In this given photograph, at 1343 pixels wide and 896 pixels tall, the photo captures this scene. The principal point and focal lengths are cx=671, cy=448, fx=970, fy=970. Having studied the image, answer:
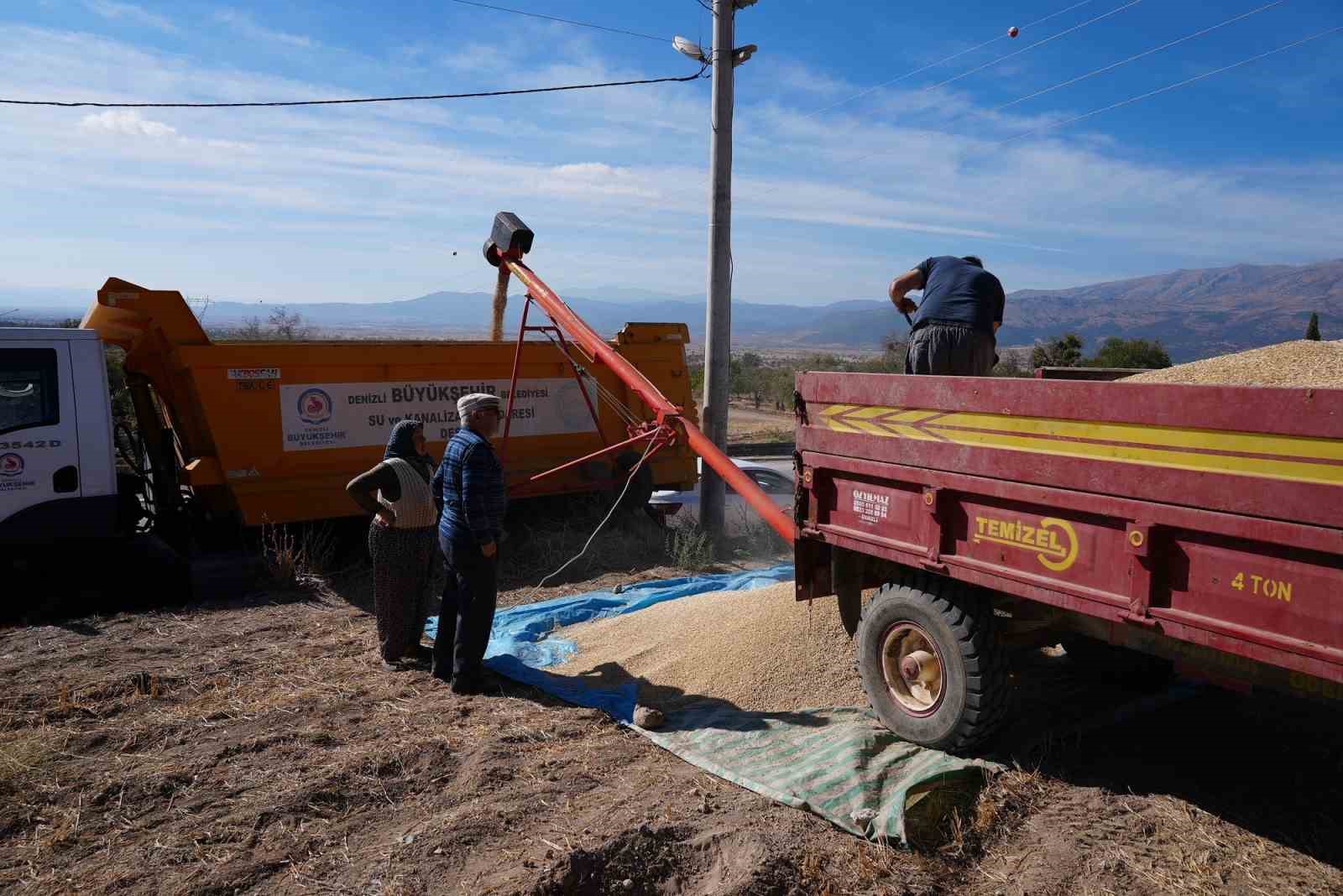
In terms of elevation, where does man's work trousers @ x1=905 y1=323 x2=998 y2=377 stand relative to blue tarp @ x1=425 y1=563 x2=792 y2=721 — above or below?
above

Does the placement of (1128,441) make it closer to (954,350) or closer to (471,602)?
(954,350)

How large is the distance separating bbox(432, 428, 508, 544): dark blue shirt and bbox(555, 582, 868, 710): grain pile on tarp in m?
1.17

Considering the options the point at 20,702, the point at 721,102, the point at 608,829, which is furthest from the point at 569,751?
the point at 721,102

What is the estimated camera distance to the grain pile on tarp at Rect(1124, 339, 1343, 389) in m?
3.89

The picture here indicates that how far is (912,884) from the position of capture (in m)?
3.50

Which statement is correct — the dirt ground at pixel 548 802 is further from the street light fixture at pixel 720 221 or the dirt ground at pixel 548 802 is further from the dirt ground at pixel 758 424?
the dirt ground at pixel 758 424

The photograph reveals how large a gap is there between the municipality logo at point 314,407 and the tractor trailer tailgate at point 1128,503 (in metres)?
5.60

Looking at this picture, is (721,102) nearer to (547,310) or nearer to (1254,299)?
(547,310)

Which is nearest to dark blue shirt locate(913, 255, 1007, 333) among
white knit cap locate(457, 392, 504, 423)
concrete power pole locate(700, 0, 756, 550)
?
white knit cap locate(457, 392, 504, 423)

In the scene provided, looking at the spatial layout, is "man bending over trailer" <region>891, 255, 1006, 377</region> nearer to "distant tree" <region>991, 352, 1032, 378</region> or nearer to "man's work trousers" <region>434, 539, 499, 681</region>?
"distant tree" <region>991, 352, 1032, 378</region>

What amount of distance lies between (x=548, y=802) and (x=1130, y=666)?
10.7ft

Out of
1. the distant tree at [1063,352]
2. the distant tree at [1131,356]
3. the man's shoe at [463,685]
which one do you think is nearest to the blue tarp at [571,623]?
the man's shoe at [463,685]

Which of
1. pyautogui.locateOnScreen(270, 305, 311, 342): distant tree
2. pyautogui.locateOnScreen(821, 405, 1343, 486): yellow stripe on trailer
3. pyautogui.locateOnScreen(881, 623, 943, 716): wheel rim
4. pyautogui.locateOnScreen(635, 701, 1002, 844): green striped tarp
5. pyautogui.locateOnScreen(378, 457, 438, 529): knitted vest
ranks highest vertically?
pyautogui.locateOnScreen(270, 305, 311, 342): distant tree

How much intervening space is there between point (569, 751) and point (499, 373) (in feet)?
19.0
